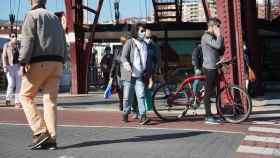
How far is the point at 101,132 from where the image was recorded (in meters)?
9.70

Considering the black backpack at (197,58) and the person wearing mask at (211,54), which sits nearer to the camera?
the person wearing mask at (211,54)

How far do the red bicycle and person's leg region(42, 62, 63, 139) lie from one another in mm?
3599

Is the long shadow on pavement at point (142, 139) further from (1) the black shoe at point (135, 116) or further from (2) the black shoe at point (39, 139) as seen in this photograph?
(1) the black shoe at point (135, 116)

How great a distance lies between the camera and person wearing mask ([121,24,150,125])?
10922 mm

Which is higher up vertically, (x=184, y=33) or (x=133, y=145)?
(x=184, y=33)

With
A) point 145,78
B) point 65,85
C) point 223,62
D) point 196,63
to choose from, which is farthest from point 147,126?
point 65,85

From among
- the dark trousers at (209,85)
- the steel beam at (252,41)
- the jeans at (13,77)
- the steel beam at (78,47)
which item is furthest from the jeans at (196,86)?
the steel beam at (78,47)

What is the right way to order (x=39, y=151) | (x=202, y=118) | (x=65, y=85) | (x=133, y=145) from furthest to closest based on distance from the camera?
(x=65, y=85) < (x=202, y=118) < (x=133, y=145) < (x=39, y=151)

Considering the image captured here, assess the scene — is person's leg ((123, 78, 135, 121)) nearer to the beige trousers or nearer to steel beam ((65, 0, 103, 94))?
the beige trousers

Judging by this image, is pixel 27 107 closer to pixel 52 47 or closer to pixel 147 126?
pixel 52 47

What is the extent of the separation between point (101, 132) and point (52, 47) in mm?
2155

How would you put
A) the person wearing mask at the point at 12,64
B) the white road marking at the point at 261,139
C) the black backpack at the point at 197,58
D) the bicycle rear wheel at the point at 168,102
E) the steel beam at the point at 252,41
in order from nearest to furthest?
1. the white road marking at the point at 261,139
2. the bicycle rear wheel at the point at 168,102
3. the black backpack at the point at 197,58
4. the person wearing mask at the point at 12,64
5. the steel beam at the point at 252,41

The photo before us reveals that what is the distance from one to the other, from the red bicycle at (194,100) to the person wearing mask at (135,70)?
1.84 ft

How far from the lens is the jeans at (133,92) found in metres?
10.9
